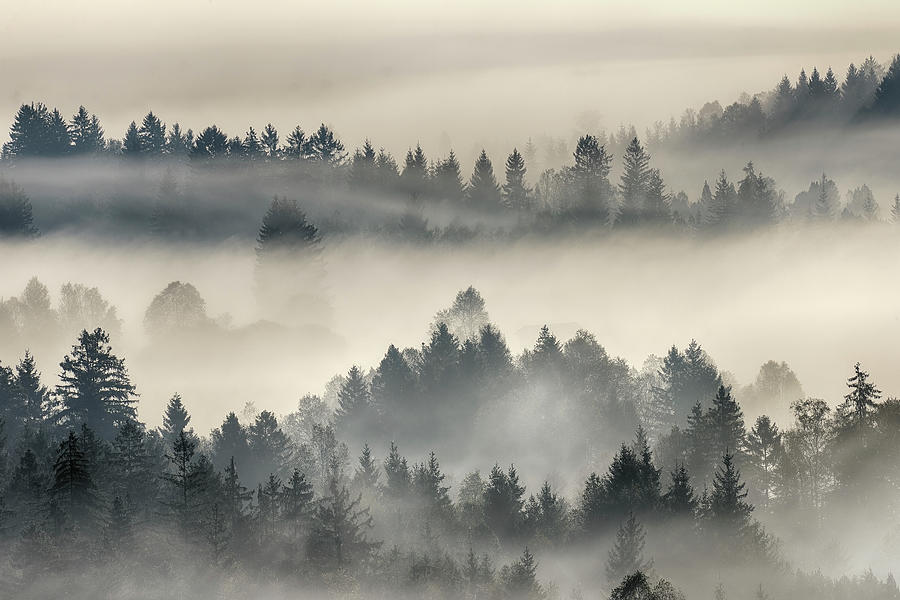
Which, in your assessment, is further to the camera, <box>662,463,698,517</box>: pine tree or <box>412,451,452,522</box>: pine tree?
<box>412,451,452,522</box>: pine tree

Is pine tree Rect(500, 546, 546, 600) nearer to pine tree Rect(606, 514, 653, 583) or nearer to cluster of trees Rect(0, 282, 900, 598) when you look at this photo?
cluster of trees Rect(0, 282, 900, 598)

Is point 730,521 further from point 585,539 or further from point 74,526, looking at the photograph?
point 74,526

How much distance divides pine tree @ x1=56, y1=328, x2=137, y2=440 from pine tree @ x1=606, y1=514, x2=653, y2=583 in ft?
175

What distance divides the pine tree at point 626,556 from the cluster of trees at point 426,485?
0.52 feet

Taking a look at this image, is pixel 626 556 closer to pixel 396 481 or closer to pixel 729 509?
pixel 729 509

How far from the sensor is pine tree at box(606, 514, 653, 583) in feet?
406

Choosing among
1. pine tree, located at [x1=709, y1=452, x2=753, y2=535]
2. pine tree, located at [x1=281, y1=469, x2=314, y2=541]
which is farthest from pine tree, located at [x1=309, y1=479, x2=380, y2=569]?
pine tree, located at [x1=709, y1=452, x2=753, y2=535]

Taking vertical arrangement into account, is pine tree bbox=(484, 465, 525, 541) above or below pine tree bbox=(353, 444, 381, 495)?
below

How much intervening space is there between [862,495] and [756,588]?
2334cm

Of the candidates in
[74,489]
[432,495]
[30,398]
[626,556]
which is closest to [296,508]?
[432,495]

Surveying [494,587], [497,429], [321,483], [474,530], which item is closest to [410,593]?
[494,587]

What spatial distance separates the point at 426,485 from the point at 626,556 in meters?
24.7

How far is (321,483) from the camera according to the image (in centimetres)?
15775

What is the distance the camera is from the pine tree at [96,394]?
15925cm
